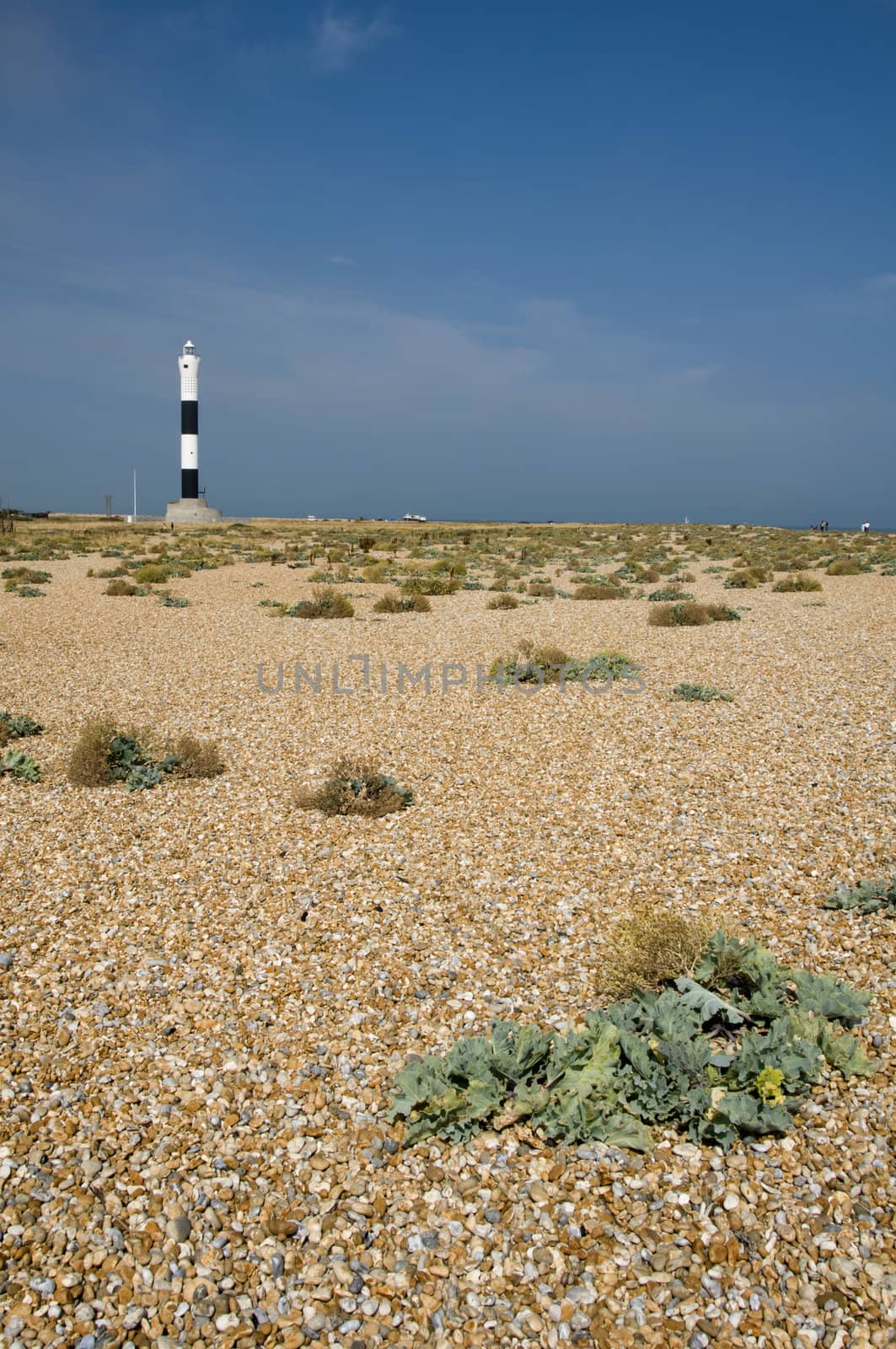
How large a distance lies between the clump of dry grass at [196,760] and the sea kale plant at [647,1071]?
508cm

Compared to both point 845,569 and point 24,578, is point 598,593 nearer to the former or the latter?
point 845,569

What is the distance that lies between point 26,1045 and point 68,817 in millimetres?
3472

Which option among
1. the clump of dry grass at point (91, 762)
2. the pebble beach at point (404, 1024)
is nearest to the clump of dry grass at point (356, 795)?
the pebble beach at point (404, 1024)

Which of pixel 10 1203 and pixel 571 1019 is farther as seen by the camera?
pixel 571 1019

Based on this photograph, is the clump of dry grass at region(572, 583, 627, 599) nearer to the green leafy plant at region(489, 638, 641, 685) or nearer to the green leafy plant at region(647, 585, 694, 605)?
the green leafy plant at region(647, 585, 694, 605)

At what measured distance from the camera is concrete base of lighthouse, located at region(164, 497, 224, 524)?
6812 centimetres

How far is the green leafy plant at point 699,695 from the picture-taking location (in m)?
11.5

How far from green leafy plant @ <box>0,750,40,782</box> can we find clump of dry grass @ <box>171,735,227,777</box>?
4.49ft

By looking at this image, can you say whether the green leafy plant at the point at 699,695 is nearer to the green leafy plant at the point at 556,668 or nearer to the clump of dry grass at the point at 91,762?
the green leafy plant at the point at 556,668

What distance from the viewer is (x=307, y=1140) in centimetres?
383

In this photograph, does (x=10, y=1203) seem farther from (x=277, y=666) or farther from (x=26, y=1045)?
(x=277, y=666)

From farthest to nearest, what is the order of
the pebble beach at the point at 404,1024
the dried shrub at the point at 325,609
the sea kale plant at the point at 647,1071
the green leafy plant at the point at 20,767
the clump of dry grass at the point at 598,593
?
the clump of dry grass at the point at 598,593 < the dried shrub at the point at 325,609 < the green leafy plant at the point at 20,767 < the sea kale plant at the point at 647,1071 < the pebble beach at the point at 404,1024

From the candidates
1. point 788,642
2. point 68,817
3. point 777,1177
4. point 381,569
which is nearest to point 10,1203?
point 777,1177

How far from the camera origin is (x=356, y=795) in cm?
776
